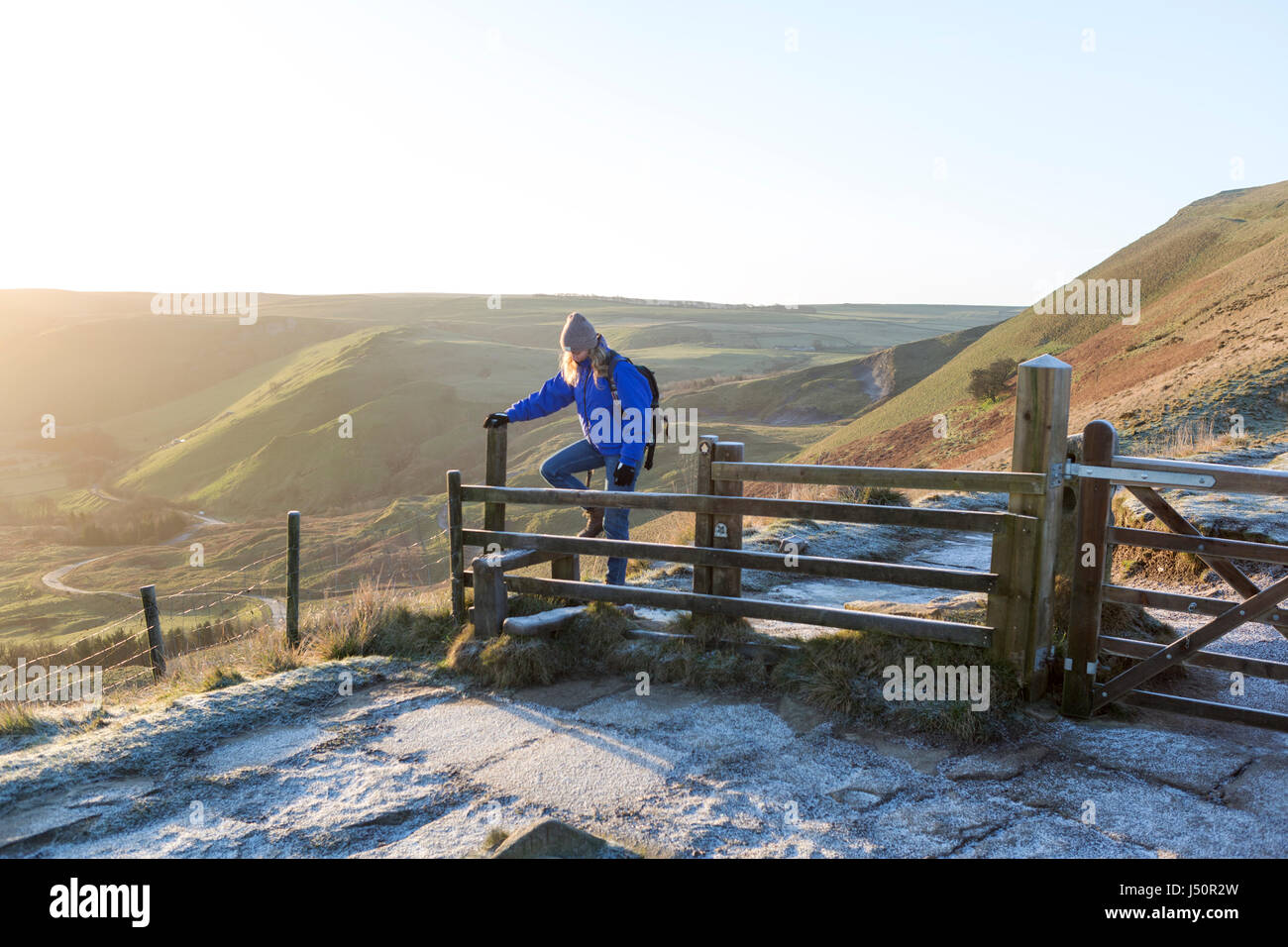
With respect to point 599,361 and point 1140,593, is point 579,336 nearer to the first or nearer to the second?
point 599,361

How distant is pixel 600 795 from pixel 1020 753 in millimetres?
2382

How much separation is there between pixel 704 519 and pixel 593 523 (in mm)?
1090

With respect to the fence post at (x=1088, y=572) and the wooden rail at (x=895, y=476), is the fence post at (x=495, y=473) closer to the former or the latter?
the wooden rail at (x=895, y=476)

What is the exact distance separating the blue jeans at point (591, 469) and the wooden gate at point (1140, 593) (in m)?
3.41

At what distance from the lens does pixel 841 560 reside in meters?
6.06

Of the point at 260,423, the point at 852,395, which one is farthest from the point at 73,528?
the point at 852,395

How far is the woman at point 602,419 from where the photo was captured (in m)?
7.07

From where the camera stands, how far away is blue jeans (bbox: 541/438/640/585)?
7.31 metres

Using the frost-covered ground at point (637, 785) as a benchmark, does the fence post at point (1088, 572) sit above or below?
above

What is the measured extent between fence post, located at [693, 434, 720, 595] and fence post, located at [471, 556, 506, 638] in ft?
5.13

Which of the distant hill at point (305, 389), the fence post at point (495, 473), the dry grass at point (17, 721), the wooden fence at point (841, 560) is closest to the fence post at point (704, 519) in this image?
the wooden fence at point (841, 560)

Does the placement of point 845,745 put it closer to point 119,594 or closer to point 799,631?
point 799,631

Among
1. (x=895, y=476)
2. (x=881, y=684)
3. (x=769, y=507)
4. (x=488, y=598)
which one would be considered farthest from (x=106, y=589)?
(x=895, y=476)
